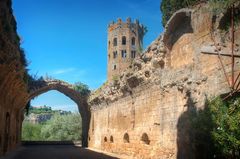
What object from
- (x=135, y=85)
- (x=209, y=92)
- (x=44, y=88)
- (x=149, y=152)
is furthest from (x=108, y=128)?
(x=209, y=92)

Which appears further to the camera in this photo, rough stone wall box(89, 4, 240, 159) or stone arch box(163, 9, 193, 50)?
stone arch box(163, 9, 193, 50)

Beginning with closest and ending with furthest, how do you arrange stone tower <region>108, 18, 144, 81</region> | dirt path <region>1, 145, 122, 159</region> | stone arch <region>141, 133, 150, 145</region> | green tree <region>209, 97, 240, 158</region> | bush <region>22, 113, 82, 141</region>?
1. green tree <region>209, 97, 240, 158</region>
2. stone arch <region>141, 133, 150, 145</region>
3. dirt path <region>1, 145, 122, 159</region>
4. bush <region>22, 113, 82, 141</region>
5. stone tower <region>108, 18, 144, 81</region>

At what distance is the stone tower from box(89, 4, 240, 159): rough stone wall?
43360 millimetres

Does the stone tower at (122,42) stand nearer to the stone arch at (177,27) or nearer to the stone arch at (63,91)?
the stone arch at (63,91)

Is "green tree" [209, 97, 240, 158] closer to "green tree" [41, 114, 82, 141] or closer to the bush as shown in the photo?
the bush

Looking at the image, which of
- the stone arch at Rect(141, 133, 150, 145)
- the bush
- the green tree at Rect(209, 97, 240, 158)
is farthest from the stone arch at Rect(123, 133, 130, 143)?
the bush

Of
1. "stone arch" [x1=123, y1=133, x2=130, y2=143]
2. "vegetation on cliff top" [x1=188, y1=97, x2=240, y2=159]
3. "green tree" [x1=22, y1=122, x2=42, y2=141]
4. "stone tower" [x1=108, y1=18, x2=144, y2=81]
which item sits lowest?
"green tree" [x1=22, y1=122, x2=42, y2=141]

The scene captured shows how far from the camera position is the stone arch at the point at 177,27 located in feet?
37.3

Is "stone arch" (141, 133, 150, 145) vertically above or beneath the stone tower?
beneath

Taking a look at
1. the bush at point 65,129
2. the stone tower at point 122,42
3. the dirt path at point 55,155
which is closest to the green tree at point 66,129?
the bush at point 65,129

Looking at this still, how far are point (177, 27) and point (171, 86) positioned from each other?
2225 mm

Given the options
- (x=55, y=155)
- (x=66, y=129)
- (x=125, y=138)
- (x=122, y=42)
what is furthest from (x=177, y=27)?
(x=122, y=42)

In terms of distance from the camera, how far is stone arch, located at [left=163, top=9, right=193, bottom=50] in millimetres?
11372

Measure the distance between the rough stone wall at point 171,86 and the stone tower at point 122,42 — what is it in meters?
43.4
